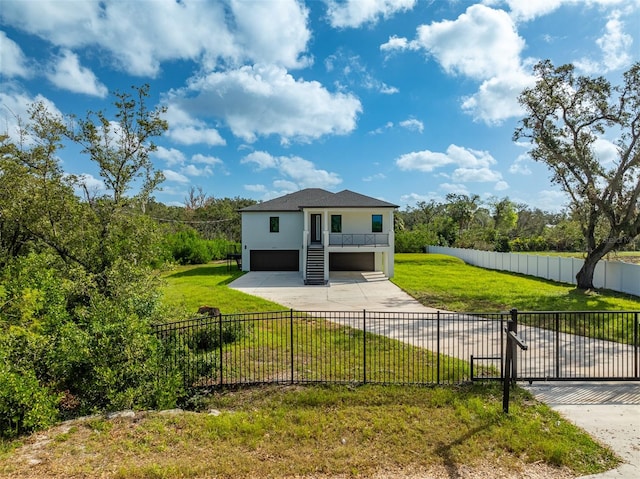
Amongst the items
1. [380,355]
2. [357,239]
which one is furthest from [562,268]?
[380,355]

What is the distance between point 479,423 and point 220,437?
11.4 feet

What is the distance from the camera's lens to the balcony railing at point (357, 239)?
22703 mm

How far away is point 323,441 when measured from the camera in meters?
4.66

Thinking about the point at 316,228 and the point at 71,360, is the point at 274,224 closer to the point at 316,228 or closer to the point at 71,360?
the point at 316,228

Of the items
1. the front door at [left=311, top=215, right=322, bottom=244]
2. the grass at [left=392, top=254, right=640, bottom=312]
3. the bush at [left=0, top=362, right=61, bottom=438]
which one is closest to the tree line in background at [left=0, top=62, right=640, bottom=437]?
the bush at [left=0, top=362, right=61, bottom=438]

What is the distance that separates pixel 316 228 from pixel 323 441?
20936 mm

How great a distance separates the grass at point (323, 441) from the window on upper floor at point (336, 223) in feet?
61.8

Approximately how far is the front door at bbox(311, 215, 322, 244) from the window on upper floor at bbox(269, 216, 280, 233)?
8.11 ft

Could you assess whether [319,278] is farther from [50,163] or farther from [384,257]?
[50,163]

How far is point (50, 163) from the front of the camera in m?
8.99

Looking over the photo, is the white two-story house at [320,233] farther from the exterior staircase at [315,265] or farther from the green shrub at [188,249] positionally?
the green shrub at [188,249]

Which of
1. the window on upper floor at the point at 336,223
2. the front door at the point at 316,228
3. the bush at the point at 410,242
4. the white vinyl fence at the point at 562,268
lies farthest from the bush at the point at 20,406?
the bush at the point at 410,242

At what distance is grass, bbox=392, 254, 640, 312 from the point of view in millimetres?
13398

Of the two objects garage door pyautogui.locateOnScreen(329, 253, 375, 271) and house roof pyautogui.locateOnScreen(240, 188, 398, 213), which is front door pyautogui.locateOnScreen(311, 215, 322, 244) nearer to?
house roof pyautogui.locateOnScreen(240, 188, 398, 213)
